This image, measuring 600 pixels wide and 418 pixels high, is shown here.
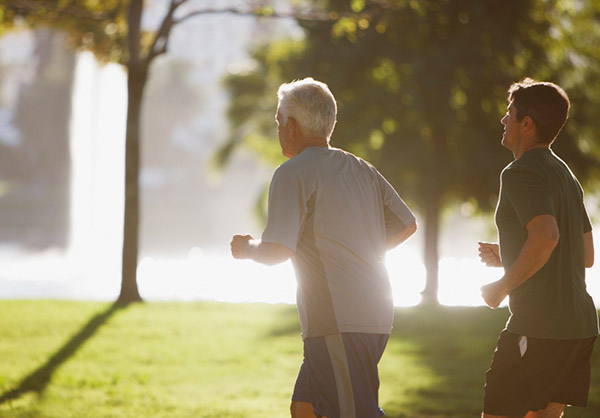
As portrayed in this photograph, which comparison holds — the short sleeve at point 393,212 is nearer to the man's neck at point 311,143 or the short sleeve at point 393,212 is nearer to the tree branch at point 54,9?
the man's neck at point 311,143

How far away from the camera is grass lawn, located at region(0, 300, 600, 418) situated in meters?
6.73

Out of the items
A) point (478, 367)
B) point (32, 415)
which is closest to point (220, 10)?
point (478, 367)

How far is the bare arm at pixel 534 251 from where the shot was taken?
3227mm

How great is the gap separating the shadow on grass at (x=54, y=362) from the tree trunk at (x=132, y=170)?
4.60 feet

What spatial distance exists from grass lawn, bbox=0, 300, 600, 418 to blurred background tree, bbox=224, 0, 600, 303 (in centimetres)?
916

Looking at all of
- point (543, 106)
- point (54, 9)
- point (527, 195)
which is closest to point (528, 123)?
point (543, 106)

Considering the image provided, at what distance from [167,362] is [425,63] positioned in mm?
12990

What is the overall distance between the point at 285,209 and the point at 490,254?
3.40 ft

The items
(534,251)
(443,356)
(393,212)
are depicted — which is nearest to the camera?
(534,251)

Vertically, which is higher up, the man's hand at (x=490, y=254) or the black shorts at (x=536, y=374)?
the man's hand at (x=490, y=254)

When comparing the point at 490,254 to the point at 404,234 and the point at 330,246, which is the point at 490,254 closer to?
the point at 404,234

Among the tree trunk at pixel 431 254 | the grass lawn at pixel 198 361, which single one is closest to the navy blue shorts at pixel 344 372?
the grass lawn at pixel 198 361

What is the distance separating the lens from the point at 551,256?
3.35 meters

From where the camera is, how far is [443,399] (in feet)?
23.1
